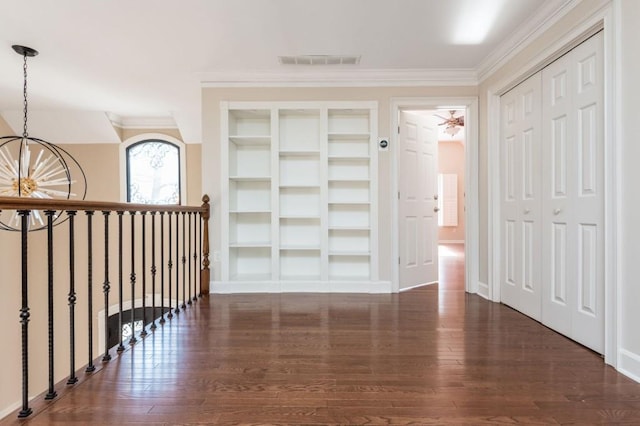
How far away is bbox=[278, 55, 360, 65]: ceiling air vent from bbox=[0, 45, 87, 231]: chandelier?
227 centimetres

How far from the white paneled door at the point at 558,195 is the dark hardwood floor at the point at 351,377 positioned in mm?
229

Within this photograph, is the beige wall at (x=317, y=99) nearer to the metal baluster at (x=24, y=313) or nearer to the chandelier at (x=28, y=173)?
the chandelier at (x=28, y=173)

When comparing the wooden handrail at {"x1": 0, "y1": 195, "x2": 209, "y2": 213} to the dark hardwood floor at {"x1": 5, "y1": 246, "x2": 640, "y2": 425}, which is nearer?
the wooden handrail at {"x1": 0, "y1": 195, "x2": 209, "y2": 213}

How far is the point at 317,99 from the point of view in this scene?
3592 millimetres

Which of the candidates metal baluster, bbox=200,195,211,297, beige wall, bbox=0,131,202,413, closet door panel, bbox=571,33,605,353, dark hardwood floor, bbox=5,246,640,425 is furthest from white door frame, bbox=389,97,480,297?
beige wall, bbox=0,131,202,413

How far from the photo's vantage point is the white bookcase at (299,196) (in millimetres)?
3598

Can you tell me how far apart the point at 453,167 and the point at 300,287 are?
6692 mm

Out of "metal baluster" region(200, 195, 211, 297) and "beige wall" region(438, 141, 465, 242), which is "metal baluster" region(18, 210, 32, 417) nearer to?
"metal baluster" region(200, 195, 211, 297)

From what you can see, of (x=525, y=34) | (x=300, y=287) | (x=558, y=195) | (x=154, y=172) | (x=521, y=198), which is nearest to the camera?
(x=558, y=195)

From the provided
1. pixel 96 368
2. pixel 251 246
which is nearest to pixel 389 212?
pixel 251 246

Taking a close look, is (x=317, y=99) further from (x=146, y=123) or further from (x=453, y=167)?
(x=453, y=167)

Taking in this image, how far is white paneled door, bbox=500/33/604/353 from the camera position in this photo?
206cm

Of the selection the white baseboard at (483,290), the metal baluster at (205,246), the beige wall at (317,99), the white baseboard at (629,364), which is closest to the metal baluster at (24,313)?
the metal baluster at (205,246)

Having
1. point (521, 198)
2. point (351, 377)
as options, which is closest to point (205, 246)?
point (351, 377)
